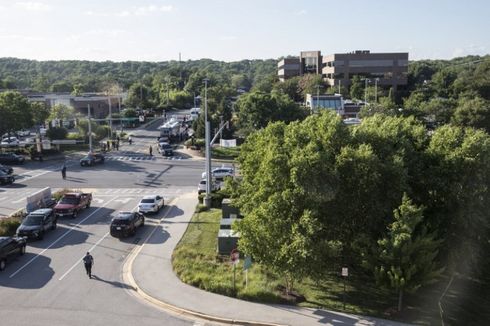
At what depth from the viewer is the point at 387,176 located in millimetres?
21859

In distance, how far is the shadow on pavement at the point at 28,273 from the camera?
22.9 metres

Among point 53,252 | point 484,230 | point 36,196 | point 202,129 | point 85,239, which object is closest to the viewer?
point 484,230

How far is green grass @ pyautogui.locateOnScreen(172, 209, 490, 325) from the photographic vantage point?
21.3 meters

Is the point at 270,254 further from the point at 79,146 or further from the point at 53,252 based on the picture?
the point at 79,146

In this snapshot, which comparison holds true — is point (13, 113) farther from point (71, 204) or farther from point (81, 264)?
point (81, 264)

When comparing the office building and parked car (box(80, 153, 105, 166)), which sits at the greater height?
the office building

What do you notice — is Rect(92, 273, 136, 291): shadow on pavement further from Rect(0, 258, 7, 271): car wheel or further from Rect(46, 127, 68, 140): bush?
Rect(46, 127, 68, 140): bush

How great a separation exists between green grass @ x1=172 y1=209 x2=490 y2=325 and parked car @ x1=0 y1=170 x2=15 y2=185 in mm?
28012

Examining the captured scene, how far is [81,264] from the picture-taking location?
2567cm

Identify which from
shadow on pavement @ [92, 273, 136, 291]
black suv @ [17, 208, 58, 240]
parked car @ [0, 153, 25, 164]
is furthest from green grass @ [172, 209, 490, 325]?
parked car @ [0, 153, 25, 164]

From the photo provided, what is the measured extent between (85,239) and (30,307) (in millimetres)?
9650

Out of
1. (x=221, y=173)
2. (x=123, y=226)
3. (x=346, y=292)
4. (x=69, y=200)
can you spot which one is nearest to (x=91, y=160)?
(x=221, y=173)

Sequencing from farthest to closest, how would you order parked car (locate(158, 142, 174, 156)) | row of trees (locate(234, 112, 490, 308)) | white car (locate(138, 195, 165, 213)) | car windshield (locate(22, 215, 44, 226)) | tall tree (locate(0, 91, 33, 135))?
parked car (locate(158, 142, 174, 156)) → tall tree (locate(0, 91, 33, 135)) → white car (locate(138, 195, 165, 213)) → car windshield (locate(22, 215, 44, 226)) → row of trees (locate(234, 112, 490, 308))

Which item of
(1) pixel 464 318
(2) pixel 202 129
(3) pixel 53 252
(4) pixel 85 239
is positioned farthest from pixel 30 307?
(2) pixel 202 129
